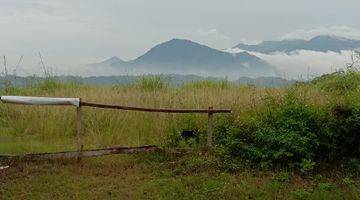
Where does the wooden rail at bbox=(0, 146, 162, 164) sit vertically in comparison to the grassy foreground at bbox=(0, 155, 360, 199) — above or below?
above

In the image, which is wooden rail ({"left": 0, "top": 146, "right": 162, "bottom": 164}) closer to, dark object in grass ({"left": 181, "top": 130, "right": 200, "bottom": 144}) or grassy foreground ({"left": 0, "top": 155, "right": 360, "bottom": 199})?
grassy foreground ({"left": 0, "top": 155, "right": 360, "bottom": 199})

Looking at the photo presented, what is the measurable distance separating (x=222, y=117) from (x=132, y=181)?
201cm

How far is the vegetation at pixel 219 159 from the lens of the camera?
20.6 ft

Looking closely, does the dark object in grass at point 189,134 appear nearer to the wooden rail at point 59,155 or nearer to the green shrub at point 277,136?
the green shrub at point 277,136

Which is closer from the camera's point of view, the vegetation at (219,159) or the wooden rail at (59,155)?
the vegetation at (219,159)

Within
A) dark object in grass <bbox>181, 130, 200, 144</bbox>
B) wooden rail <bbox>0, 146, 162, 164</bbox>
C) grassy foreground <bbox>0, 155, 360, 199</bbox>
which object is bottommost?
grassy foreground <bbox>0, 155, 360, 199</bbox>

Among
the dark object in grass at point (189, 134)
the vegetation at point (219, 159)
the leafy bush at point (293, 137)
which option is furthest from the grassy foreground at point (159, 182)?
the dark object in grass at point (189, 134)

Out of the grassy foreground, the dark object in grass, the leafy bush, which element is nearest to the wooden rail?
the grassy foreground

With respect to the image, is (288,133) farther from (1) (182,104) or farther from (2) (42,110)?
(2) (42,110)

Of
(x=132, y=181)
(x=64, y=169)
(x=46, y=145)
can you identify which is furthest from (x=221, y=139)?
(x=46, y=145)

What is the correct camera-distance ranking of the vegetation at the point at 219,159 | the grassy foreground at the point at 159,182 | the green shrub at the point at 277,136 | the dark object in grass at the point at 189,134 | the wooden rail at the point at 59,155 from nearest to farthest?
the grassy foreground at the point at 159,182, the vegetation at the point at 219,159, the green shrub at the point at 277,136, the wooden rail at the point at 59,155, the dark object in grass at the point at 189,134

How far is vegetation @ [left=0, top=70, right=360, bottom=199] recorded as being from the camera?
20.6ft

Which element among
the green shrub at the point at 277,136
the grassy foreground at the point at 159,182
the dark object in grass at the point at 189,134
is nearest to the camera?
the grassy foreground at the point at 159,182

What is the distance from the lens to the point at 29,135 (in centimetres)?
891
